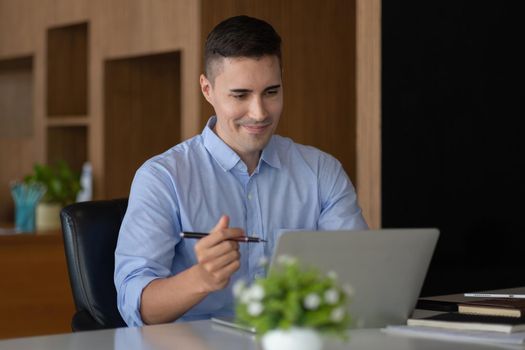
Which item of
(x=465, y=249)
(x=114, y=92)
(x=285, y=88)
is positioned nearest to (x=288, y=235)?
(x=465, y=249)

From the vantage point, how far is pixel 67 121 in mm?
5223

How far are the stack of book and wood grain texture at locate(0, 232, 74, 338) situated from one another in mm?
2968

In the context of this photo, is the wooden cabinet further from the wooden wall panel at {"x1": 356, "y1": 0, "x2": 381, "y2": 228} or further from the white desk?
the white desk

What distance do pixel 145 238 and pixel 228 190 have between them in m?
0.31

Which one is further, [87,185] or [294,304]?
[87,185]

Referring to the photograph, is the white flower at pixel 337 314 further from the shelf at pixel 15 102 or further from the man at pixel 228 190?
the shelf at pixel 15 102

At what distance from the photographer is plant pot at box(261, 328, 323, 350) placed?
52.5 inches

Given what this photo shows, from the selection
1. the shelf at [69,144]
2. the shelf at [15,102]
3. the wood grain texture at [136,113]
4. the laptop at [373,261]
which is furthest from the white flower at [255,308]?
the shelf at [15,102]

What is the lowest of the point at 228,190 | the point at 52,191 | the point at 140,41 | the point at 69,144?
the point at 52,191

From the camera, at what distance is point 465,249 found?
361 centimetres

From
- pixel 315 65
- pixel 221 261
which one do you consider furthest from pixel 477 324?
pixel 315 65

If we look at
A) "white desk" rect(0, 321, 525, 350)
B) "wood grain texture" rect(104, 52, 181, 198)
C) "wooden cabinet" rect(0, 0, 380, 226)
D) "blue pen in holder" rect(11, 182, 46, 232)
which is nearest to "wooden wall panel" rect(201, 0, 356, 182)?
"wooden cabinet" rect(0, 0, 380, 226)

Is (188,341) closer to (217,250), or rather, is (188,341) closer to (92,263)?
(217,250)

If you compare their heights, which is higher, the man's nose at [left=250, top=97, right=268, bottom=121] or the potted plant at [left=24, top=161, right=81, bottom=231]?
the man's nose at [left=250, top=97, right=268, bottom=121]
